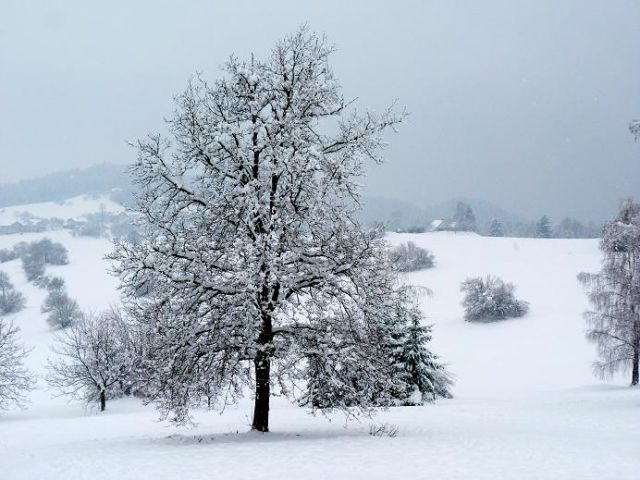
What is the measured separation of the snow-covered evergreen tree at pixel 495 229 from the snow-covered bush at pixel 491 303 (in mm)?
91179

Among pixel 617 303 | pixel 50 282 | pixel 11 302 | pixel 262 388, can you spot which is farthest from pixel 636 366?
pixel 50 282

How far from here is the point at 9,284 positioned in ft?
313

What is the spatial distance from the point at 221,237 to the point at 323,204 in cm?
258

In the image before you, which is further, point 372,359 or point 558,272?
point 558,272

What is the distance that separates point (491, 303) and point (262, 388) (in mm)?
44197

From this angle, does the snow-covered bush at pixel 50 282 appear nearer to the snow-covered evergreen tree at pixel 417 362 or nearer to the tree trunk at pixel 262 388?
the snow-covered evergreen tree at pixel 417 362

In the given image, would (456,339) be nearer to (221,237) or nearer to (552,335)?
(552,335)

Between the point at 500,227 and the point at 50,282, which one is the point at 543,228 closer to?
the point at 500,227

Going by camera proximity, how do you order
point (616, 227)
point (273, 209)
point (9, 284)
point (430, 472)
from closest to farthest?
point (430, 472)
point (273, 209)
point (616, 227)
point (9, 284)

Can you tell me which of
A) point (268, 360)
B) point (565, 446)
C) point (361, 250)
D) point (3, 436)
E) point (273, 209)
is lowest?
point (3, 436)

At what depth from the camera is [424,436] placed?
14539 millimetres

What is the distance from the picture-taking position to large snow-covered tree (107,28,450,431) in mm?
13016

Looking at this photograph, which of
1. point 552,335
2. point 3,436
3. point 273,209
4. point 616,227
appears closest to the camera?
point 273,209

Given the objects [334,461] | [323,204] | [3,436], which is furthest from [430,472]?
[3,436]
